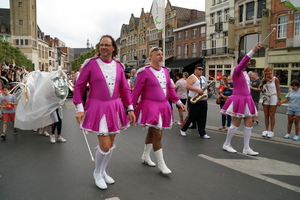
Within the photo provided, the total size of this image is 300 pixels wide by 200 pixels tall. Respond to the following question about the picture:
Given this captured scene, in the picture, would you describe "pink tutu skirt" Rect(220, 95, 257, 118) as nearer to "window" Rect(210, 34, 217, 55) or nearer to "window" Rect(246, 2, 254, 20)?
"window" Rect(246, 2, 254, 20)

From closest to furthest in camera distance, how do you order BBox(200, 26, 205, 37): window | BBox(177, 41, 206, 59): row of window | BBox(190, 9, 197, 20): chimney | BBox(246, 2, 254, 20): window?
BBox(246, 2, 254, 20): window, BBox(200, 26, 205, 37): window, BBox(177, 41, 206, 59): row of window, BBox(190, 9, 197, 20): chimney

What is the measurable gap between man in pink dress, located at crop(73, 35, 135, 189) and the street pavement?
55cm

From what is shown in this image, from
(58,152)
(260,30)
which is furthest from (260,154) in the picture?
(260,30)

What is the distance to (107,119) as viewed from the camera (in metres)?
3.44

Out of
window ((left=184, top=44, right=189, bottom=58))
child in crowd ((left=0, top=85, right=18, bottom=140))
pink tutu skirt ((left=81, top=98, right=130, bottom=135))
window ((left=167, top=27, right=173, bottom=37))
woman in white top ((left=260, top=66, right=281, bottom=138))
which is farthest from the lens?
window ((left=167, top=27, right=173, bottom=37))

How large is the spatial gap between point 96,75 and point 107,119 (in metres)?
0.64

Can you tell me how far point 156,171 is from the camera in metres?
4.30

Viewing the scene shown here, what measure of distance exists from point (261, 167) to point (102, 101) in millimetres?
3159

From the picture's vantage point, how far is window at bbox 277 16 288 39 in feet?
80.0

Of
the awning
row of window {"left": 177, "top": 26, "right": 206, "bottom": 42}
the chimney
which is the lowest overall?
the awning

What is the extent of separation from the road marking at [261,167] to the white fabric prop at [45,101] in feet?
12.4

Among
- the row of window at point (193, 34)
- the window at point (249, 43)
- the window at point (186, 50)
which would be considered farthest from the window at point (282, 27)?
the window at point (186, 50)

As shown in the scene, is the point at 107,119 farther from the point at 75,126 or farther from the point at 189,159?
the point at 75,126

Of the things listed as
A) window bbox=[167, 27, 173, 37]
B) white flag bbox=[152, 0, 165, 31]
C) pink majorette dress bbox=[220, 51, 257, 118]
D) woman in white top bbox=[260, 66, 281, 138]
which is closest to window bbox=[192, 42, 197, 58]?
window bbox=[167, 27, 173, 37]
